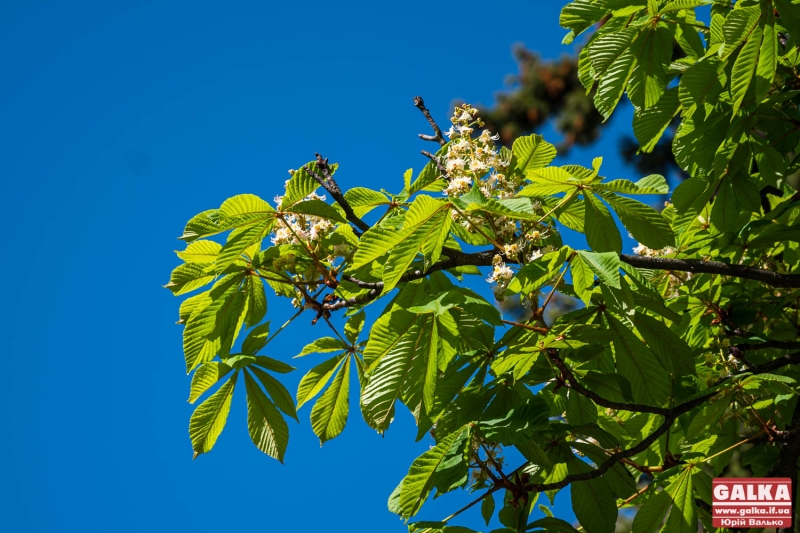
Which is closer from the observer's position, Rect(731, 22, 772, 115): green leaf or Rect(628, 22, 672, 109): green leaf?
Rect(731, 22, 772, 115): green leaf

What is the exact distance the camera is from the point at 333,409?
2537 millimetres

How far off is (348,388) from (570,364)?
0.71 m

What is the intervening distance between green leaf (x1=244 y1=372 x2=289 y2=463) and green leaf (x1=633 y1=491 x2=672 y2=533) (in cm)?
112

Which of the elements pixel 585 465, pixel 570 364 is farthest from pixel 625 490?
pixel 570 364

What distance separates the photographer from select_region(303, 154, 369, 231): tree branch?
2.20 m

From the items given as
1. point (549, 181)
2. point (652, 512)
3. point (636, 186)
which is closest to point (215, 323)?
point (549, 181)

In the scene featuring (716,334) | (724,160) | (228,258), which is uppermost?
(724,160)

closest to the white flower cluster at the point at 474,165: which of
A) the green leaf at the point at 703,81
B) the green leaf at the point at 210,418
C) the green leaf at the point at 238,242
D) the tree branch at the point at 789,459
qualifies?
the green leaf at the point at 238,242

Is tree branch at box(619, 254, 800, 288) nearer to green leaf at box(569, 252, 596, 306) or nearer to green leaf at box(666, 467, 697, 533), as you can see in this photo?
green leaf at box(569, 252, 596, 306)

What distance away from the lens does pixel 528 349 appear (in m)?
2.12

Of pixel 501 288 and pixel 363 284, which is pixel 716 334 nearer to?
pixel 501 288

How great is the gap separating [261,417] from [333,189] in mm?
793

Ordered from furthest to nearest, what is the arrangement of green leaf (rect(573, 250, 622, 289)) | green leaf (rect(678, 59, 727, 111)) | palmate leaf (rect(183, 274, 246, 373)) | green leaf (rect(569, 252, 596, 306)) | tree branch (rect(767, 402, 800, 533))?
1. tree branch (rect(767, 402, 800, 533))
2. green leaf (rect(678, 59, 727, 111))
3. palmate leaf (rect(183, 274, 246, 373))
4. green leaf (rect(569, 252, 596, 306))
5. green leaf (rect(573, 250, 622, 289))

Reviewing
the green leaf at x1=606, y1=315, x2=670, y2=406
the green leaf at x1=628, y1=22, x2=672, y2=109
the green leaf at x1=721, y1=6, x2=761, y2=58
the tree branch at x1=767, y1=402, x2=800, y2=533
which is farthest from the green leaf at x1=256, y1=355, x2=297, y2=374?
the tree branch at x1=767, y1=402, x2=800, y2=533
